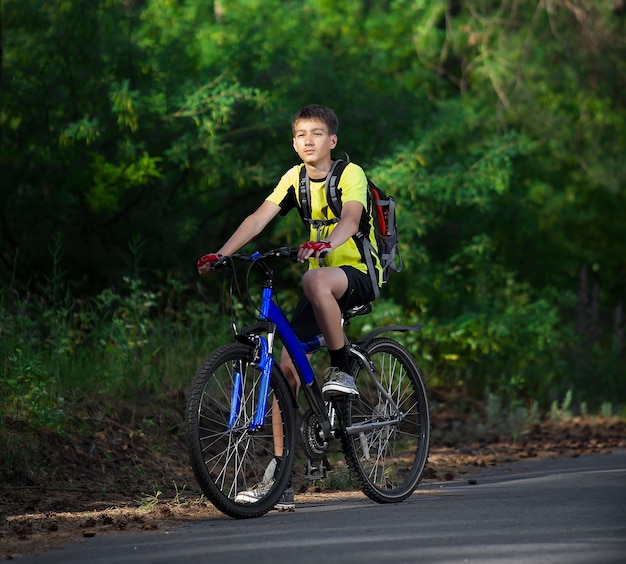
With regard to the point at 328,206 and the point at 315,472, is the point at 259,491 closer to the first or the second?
the point at 315,472

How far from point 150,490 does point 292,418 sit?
1.79 m

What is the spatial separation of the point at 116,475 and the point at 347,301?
2454mm

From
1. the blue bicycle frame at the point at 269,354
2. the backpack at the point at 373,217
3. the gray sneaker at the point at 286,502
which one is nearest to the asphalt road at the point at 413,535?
the gray sneaker at the point at 286,502

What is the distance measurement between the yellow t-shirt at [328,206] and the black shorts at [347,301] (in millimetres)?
93

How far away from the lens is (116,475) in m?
9.02

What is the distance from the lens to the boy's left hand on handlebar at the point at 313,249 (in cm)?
679

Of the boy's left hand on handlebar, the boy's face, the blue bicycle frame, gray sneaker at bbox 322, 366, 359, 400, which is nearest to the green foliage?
gray sneaker at bbox 322, 366, 359, 400

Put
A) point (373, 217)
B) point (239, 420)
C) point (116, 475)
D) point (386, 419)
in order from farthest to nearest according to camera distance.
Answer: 1. point (116, 475)
2. point (386, 419)
3. point (373, 217)
4. point (239, 420)

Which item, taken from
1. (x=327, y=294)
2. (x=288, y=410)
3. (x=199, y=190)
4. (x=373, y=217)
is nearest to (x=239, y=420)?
(x=288, y=410)

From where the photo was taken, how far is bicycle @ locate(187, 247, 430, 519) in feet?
22.9

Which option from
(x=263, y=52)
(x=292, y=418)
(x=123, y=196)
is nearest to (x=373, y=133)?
(x=263, y=52)

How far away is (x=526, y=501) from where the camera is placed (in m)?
7.66

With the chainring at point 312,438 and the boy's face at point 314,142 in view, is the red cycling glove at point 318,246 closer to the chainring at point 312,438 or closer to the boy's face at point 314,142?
the boy's face at point 314,142

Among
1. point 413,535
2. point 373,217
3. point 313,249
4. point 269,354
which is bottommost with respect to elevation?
point 413,535
